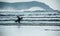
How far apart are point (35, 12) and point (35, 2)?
0.47ft

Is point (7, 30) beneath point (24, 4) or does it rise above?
beneath

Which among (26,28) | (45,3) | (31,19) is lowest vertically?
(26,28)

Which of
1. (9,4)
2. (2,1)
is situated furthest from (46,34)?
(2,1)

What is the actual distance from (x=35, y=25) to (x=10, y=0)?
1.66 feet

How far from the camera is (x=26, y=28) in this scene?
1346 mm

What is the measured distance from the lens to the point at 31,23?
1.34 meters

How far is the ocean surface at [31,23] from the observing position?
1334mm

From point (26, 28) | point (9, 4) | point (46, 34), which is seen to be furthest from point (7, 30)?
point (46, 34)

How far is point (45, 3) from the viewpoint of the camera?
1.36 m

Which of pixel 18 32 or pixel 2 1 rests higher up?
pixel 2 1

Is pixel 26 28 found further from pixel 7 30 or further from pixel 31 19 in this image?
pixel 7 30

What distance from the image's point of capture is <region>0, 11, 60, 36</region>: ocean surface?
133 centimetres

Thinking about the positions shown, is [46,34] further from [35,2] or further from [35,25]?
[35,2]

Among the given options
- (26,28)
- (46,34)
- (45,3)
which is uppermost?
(45,3)
